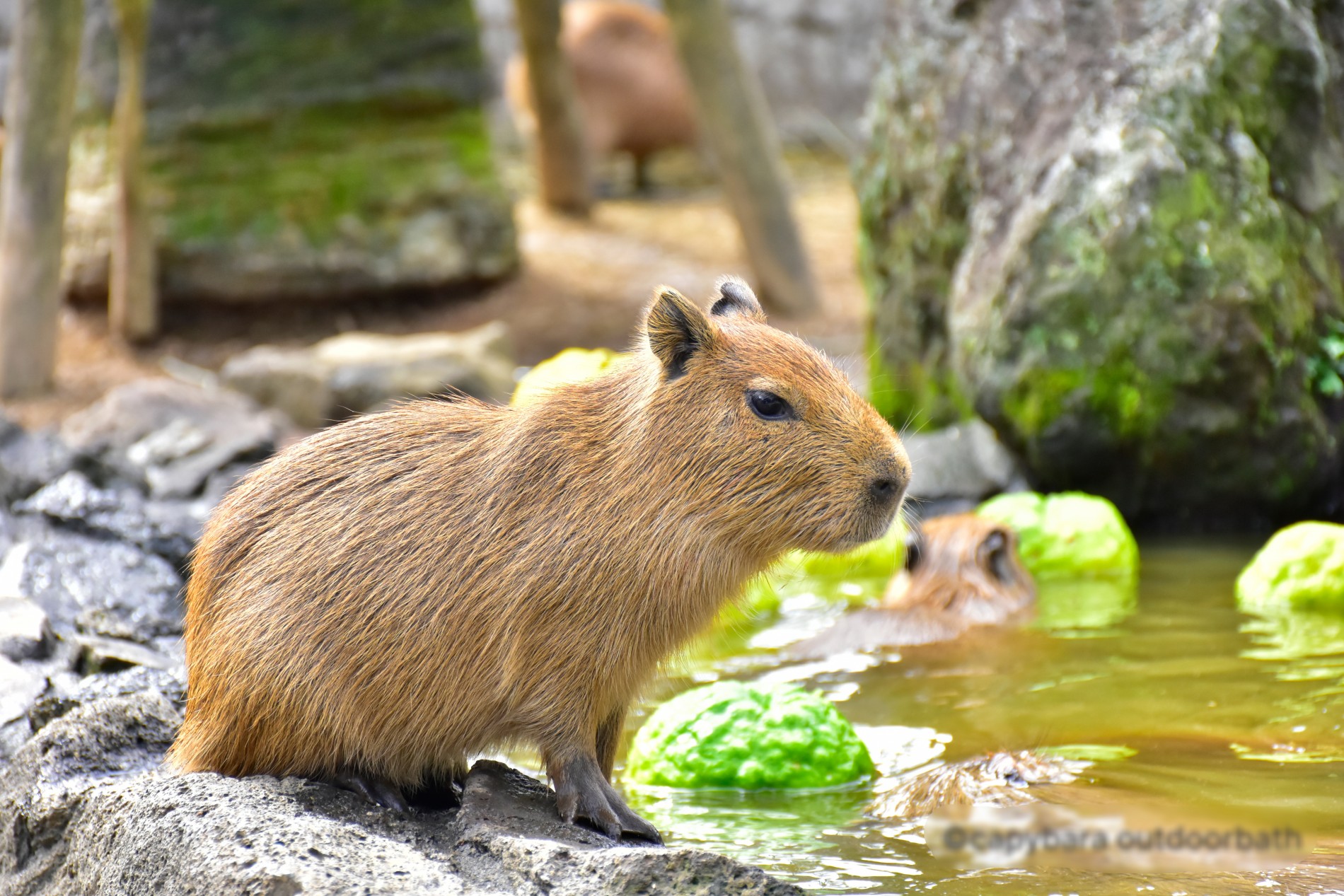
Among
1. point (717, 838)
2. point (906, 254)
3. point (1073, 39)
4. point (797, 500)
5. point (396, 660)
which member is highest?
point (1073, 39)

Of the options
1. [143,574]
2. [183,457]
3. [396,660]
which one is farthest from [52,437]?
[396,660]

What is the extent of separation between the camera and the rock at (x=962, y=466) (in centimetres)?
609

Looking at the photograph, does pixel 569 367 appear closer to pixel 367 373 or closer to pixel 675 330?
pixel 675 330

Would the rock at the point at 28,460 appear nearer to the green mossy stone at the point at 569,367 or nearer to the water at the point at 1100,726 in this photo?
the green mossy stone at the point at 569,367

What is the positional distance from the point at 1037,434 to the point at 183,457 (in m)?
3.68

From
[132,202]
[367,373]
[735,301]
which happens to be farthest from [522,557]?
[132,202]

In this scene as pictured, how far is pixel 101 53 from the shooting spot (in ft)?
29.7

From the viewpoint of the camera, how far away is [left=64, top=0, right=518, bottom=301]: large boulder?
9.35 meters

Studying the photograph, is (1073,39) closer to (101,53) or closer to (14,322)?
(14,322)

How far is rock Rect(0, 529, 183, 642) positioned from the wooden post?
580 cm

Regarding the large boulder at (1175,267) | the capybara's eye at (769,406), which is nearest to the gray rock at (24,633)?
the capybara's eye at (769,406)

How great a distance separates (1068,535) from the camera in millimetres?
5305

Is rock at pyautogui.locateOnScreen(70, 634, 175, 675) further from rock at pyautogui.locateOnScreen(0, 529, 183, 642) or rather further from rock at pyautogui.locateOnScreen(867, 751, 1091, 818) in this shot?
rock at pyautogui.locateOnScreen(867, 751, 1091, 818)

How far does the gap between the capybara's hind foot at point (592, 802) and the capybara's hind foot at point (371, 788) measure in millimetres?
323
